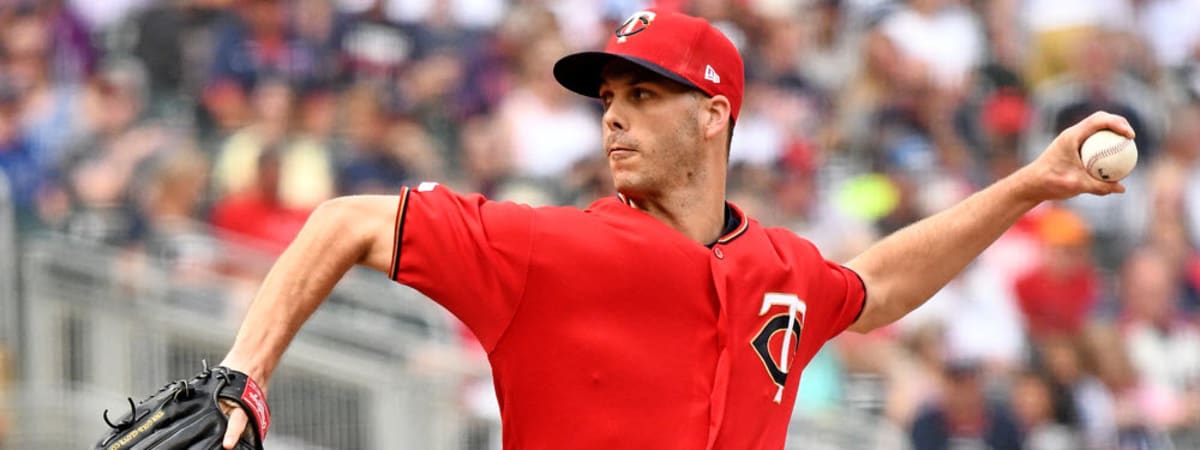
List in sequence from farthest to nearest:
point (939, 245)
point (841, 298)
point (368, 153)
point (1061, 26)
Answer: point (1061, 26)
point (368, 153)
point (939, 245)
point (841, 298)

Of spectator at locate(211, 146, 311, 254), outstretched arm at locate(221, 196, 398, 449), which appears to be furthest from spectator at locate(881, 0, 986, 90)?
outstretched arm at locate(221, 196, 398, 449)

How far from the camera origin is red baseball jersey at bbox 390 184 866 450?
3650mm

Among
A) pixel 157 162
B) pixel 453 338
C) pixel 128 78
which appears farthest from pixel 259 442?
pixel 128 78

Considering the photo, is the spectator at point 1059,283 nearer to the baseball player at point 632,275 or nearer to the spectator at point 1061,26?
the spectator at point 1061,26

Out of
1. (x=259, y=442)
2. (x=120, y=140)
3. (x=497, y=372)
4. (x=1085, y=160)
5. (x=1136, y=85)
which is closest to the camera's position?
(x=259, y=442)

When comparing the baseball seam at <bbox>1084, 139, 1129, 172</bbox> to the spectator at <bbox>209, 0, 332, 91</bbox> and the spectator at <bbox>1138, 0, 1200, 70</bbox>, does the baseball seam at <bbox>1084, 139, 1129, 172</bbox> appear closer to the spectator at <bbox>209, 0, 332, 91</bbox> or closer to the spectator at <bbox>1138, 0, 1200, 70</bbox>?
the spectator at <bbox>209, 0, 332, 91</bbox>

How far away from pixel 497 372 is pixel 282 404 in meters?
5.35

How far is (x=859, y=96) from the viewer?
10961 millimetres

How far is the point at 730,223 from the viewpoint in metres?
4.17

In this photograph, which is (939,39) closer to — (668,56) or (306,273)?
(668,56)

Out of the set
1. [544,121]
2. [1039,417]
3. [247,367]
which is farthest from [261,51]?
[247,367]

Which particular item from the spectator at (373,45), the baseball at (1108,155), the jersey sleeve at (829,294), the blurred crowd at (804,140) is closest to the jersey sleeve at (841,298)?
the jersey sleeve at (829,294)

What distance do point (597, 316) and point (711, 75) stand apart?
65 cm

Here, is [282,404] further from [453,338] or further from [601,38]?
[601,38]
